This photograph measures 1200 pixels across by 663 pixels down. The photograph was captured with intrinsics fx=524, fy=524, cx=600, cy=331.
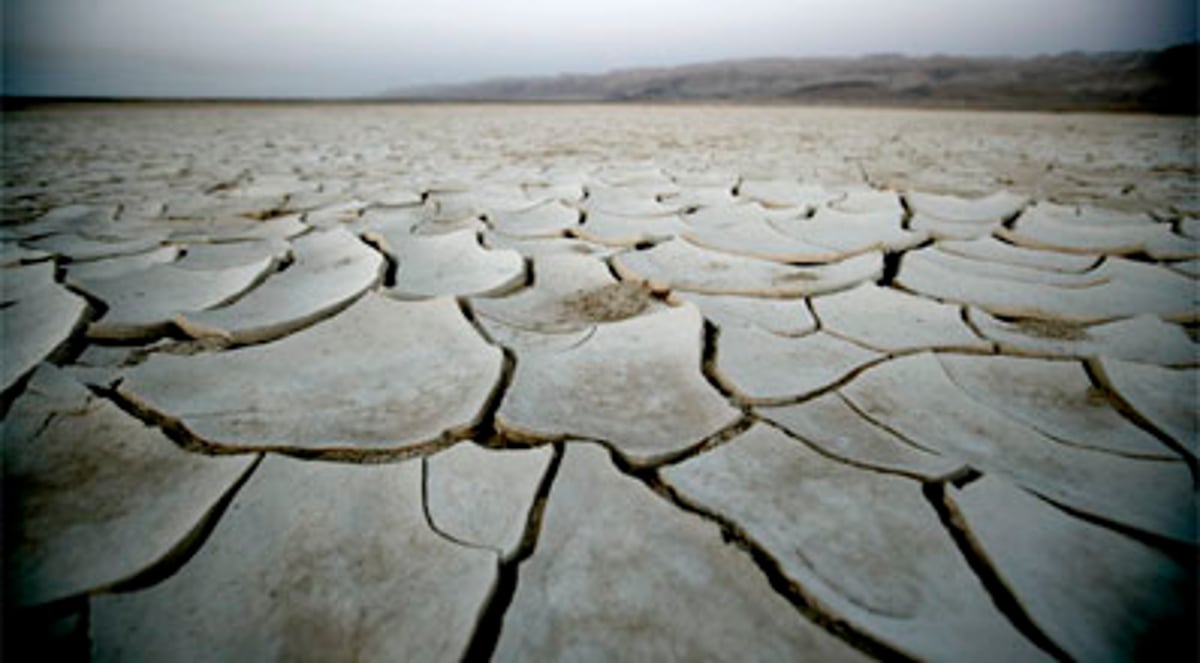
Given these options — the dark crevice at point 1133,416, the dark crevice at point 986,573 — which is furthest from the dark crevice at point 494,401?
the dark crevice at point 1133,416

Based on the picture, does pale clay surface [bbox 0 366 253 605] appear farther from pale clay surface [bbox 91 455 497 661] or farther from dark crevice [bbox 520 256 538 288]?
dark crevice [bbox 520 256 538 288]

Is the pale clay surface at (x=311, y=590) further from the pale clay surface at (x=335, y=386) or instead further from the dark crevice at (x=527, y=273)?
the dark crevice at (x=527, y=273)

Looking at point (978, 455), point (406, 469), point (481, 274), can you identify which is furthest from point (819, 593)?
point (481, 274)

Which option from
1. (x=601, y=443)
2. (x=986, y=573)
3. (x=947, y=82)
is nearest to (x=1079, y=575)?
(x=986, y=573)

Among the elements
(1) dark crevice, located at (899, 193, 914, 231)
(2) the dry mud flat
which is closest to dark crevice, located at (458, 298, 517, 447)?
(2) the dry mud flat

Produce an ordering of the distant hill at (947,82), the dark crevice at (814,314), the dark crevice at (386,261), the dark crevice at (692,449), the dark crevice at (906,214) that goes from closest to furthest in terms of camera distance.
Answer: the dark crevice at (692,449) < the dark crevice at (814,314) < the dark crevice at (386,261) < the dark crevice at (906,214) < the distant hill at (947,82)

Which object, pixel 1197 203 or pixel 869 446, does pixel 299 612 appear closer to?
pixel 869 446

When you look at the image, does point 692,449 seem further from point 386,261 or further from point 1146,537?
point 386,261
